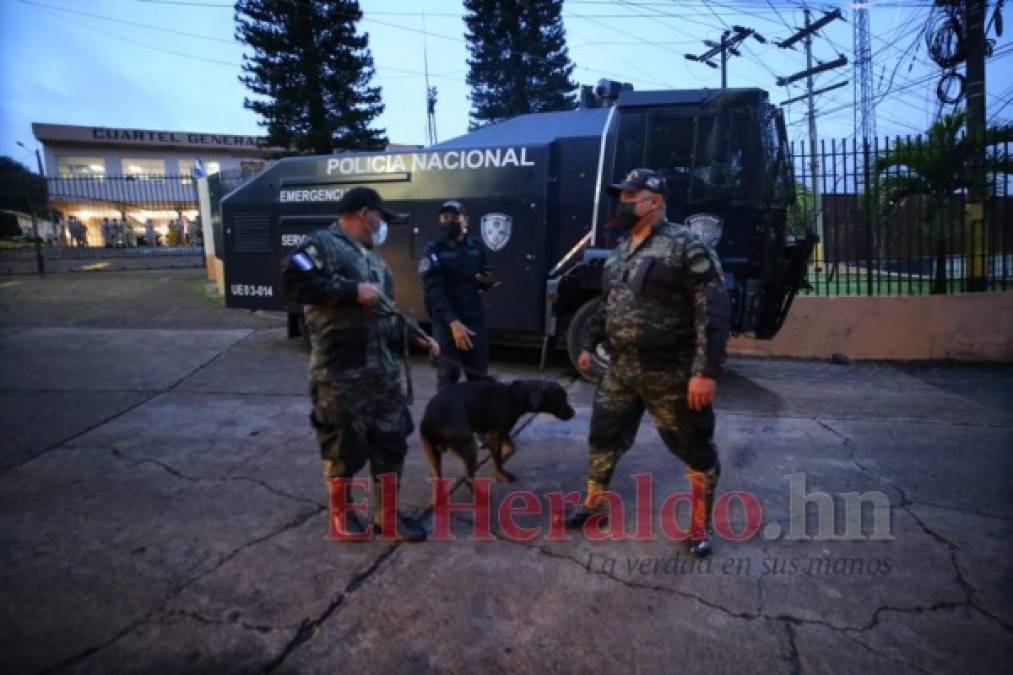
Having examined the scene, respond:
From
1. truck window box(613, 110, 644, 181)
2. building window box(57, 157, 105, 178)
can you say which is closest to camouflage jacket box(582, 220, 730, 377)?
truck window box(613, 110, 644, 181)

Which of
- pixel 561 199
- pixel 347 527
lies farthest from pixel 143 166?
pixel 347 527

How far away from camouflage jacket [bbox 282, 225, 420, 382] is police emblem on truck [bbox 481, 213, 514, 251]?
146 inches

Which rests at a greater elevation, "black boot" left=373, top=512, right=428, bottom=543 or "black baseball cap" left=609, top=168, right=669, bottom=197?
"black baseball cap" left=609, top=168, right=669, bottom=197

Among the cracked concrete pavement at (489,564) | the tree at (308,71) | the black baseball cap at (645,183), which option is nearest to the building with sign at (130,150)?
the tree at (308,71)

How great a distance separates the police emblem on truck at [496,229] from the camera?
6.56 metres

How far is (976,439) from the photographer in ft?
14.8

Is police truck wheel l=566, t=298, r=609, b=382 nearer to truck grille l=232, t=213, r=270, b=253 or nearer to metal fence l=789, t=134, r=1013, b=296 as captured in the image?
metal fence l=789, t=134, r=1013, b=296

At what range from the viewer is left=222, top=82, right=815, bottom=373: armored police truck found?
18.5ft

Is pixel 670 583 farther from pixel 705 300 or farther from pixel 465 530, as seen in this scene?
pixel 705 300

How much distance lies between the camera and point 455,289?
171 inches

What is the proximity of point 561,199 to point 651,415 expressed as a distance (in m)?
4.10

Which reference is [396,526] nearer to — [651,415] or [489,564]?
[489,564]

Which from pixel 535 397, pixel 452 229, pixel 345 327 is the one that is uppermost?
pixel 452 229

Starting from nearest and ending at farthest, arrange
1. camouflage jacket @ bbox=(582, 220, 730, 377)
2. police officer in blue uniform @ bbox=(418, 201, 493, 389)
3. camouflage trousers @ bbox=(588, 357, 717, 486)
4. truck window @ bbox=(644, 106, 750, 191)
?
camouflage jacket @ bbox=(582, 220, 730, 377)
camouflage trousers @ bbox=(588, 357, 717, 486)
police officer in blue uniform @ bbox=(418, 201, 493, 389)
truck window @ bbox=(644, 106, 750, 191)
